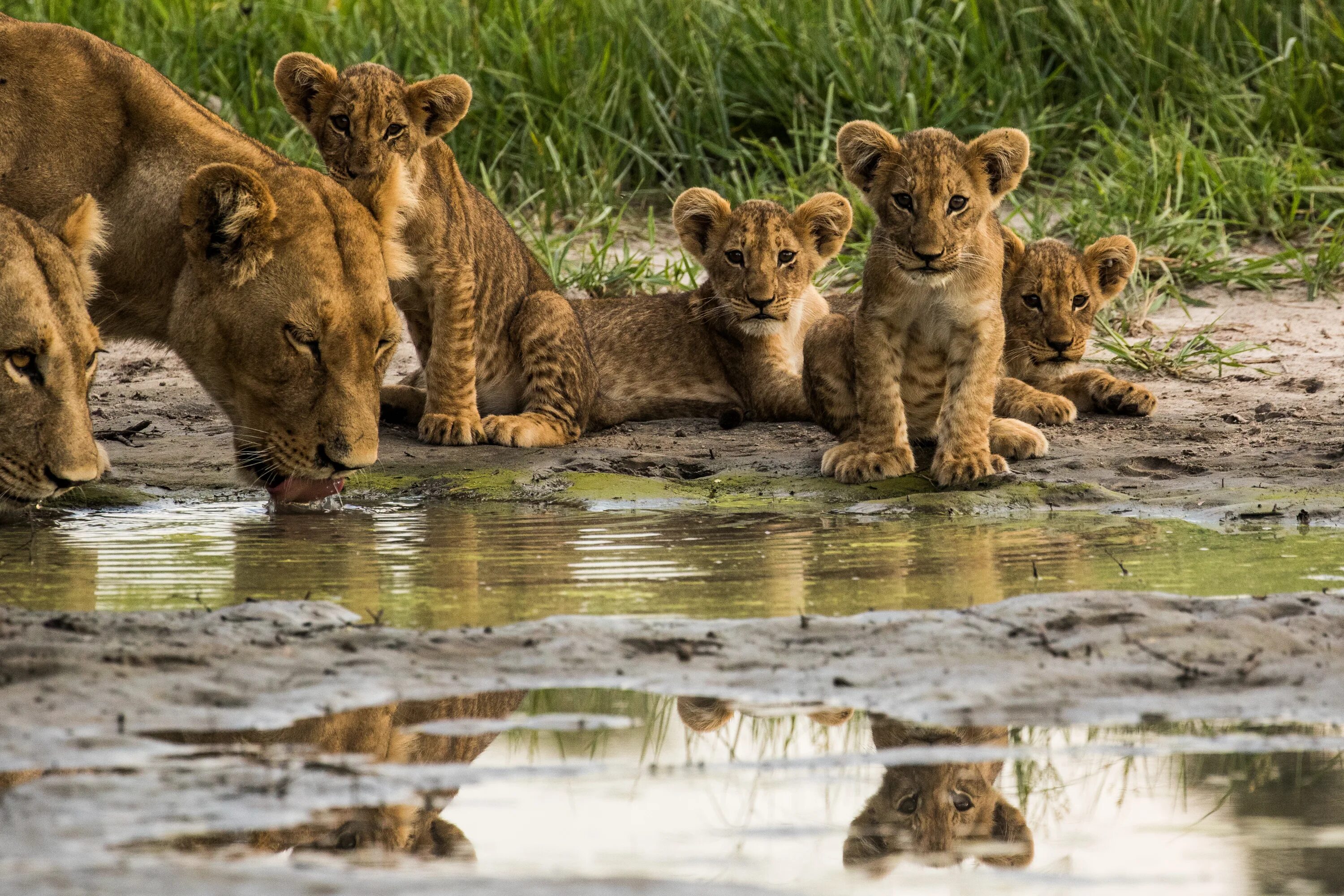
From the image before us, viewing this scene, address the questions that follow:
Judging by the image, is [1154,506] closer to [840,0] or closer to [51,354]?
[51,354]

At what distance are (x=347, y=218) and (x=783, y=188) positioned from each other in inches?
187

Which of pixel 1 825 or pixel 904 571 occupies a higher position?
pixel 904 571

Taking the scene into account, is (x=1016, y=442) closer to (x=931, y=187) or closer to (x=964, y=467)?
(x=964, y=467)

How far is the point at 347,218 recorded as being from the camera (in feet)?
16.9

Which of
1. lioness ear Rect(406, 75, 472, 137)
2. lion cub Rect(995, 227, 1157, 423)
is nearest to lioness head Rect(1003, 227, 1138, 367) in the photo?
lion cub Rect(995, 227, 1157, 423)

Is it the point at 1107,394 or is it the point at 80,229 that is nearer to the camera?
the point at 80,229

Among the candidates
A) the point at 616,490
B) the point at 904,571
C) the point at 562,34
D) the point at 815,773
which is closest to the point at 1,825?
the point at 815,773

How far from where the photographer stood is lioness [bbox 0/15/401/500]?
4977mm

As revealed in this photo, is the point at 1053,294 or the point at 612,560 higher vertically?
the point at 1053,294

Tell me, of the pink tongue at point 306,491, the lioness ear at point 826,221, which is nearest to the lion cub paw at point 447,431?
the pink tongue at point 306,491

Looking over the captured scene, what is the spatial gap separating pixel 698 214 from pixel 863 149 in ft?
5.67

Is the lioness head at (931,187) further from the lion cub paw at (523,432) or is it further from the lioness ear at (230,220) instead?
the lioness ear at (230,220)

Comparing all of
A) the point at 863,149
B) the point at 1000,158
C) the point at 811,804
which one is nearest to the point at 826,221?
the point at 863,149

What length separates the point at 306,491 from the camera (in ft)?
17.7
